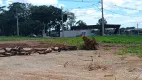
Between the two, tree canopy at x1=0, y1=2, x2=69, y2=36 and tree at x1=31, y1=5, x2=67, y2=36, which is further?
tree at x1=31, y1=5, x2=67, y2=36

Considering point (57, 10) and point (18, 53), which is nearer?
point (18, 53)

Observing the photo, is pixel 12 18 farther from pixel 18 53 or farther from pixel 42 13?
pixel 18 53

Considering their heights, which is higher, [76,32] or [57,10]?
[57,10]

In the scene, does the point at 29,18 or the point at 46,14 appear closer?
the point at 46,14

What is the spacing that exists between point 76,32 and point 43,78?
85.7m

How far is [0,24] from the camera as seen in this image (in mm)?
112688

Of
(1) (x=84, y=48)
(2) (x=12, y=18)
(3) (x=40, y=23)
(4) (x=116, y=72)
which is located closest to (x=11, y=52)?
(1) (x=84, y=48)

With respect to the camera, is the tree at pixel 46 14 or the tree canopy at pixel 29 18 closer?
the tree canopy at pixel 29 18

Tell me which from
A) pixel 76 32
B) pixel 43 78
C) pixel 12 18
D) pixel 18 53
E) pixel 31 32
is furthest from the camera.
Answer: pixel 12 18

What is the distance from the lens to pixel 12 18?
4387 inches

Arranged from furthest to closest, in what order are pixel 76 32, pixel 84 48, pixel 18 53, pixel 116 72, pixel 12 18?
pixel 12 18 < pixel 76 32 < pixel 84 48 < pixel 18 53 < pixel 116 72

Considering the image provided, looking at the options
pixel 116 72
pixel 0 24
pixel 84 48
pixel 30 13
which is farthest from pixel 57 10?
pixel 116 72

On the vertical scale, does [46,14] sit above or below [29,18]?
above

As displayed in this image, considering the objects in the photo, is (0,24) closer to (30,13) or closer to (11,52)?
(30,13)
